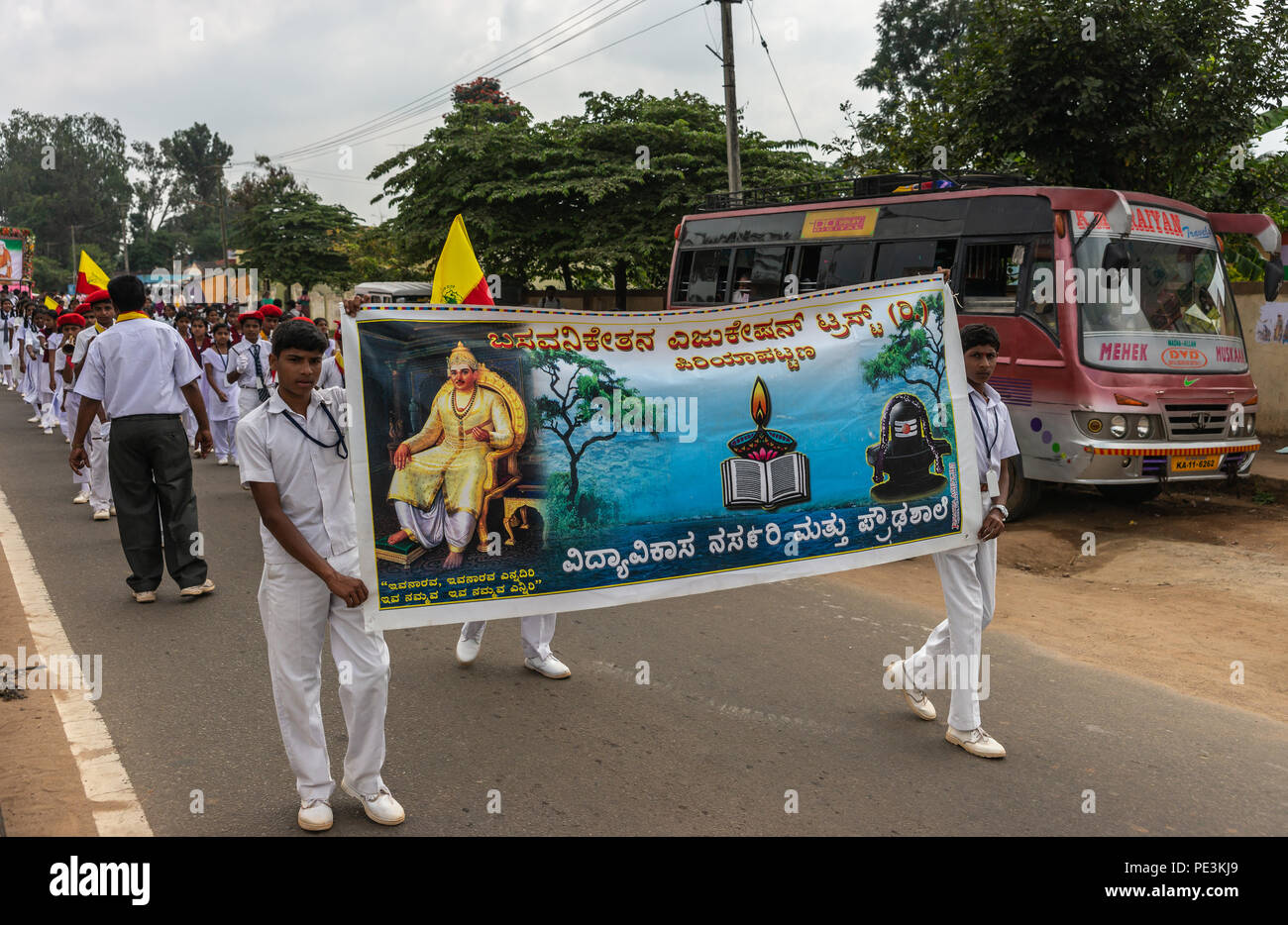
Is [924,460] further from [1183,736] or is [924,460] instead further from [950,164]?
[950,164]

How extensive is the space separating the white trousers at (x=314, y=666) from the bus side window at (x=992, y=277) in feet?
23.8

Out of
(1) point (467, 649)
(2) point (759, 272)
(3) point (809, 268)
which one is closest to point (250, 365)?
(2) point (759, 272)

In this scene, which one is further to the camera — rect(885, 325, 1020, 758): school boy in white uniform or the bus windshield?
the bus windshield

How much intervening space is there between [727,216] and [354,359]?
31.2 feet

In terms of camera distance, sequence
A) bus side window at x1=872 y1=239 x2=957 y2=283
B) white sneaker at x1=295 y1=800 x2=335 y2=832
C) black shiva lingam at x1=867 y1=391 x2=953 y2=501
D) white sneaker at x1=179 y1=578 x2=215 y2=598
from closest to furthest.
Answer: white sneaker at x1=295 y1=800 x2=335 y2=832 < black shiva lingam at x1=867 y1=391 x2=953 y2=501 < white sneaker at x1=179 y1=578 x2=215 y2=598 < bus side window at x1=872 y1=239 x2=957 y2=283

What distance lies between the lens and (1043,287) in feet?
29.8

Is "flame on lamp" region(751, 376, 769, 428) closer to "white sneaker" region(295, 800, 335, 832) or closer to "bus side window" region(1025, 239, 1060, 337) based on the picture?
"white sneaker" region(295, 800, 335, 832)

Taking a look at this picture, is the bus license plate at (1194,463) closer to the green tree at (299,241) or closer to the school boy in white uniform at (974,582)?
the school boy in white uniform at (974,582)

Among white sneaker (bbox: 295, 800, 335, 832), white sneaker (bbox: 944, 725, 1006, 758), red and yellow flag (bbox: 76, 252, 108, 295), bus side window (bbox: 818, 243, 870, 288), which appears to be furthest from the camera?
red and yellow flag (bbox: 76, 252, 108, 295)

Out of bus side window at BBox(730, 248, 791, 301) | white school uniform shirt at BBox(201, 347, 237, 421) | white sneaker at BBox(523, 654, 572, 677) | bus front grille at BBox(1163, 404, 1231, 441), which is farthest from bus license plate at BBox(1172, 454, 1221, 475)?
white school uniform shirt at BBox(201, 347, 237, 421)

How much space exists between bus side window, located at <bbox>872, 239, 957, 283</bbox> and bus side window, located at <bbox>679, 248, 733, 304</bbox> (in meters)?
2.52

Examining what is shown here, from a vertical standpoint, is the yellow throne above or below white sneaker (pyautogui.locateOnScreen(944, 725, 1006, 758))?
above

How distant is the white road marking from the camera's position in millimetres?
3834

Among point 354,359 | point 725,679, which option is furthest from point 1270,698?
point 354,359
